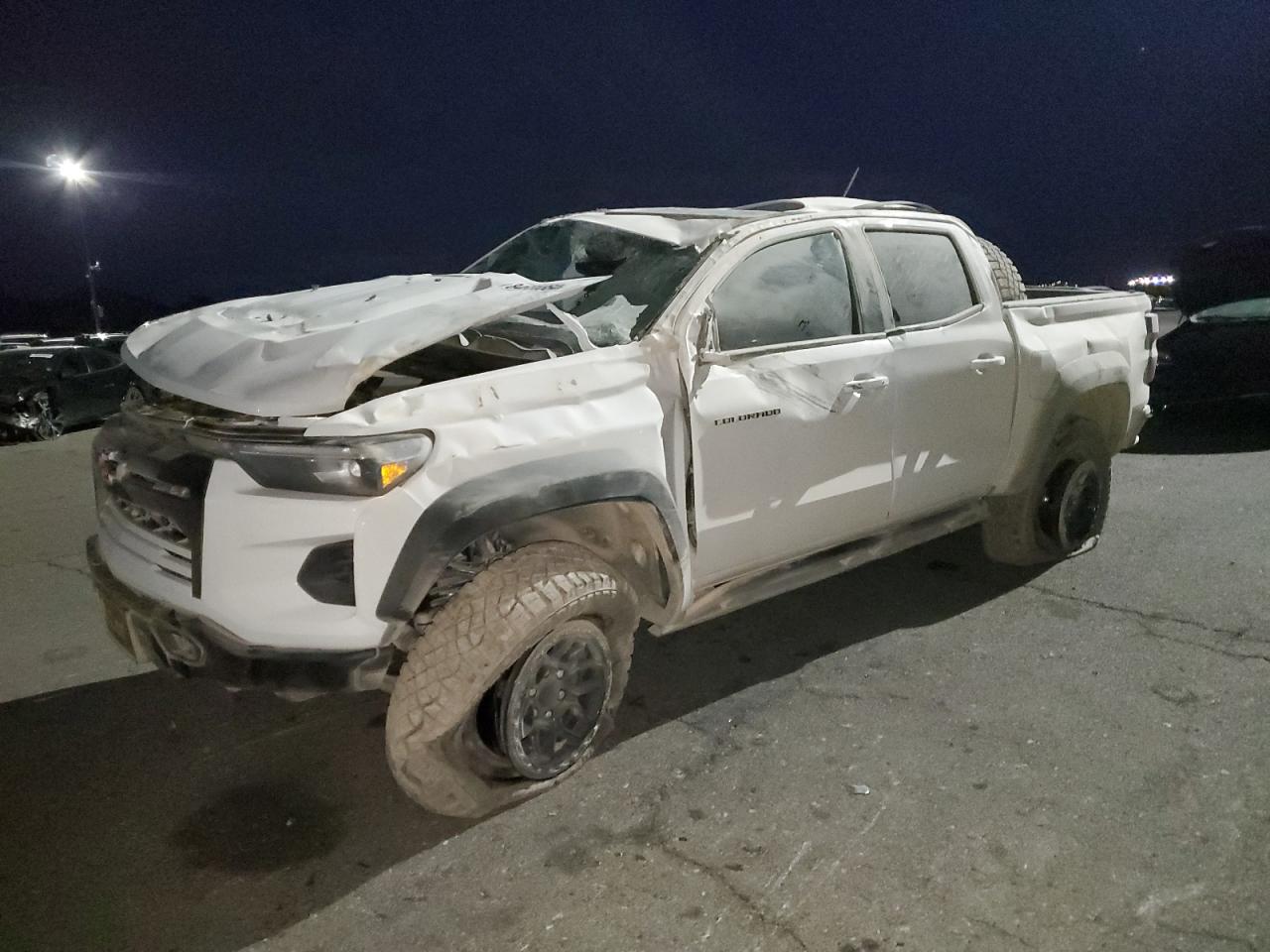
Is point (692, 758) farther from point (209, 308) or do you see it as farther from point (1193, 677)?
point (209, 308)

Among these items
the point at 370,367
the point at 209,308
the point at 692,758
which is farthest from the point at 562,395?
the point at 209,308

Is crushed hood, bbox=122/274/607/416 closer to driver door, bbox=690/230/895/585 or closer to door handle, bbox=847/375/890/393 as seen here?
driver door, bbox=690/230/895/585

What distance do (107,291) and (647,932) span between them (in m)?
85.6

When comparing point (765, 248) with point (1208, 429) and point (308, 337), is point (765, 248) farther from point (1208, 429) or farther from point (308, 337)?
point (1208, 429)

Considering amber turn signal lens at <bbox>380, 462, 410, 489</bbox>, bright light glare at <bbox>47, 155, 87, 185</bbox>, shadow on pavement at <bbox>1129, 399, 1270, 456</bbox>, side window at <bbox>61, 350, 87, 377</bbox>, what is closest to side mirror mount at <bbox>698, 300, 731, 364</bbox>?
amber turn signal lens at <bbox>380, 462, 410, 489</bbox>

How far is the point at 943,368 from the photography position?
12.7 feet

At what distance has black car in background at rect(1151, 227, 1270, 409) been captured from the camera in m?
8.10

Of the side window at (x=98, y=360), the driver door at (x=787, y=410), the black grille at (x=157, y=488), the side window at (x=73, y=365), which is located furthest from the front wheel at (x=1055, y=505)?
the side window at (x=98, y=360)

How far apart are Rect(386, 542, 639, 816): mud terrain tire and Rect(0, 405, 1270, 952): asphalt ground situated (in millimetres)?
158

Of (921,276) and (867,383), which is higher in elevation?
(921,276)

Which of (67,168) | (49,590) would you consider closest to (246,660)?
(49,590)

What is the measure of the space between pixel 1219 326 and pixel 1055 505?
16.6 ft

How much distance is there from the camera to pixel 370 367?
2.51 meters

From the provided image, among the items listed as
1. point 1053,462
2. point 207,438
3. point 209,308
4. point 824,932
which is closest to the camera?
point 824,932
